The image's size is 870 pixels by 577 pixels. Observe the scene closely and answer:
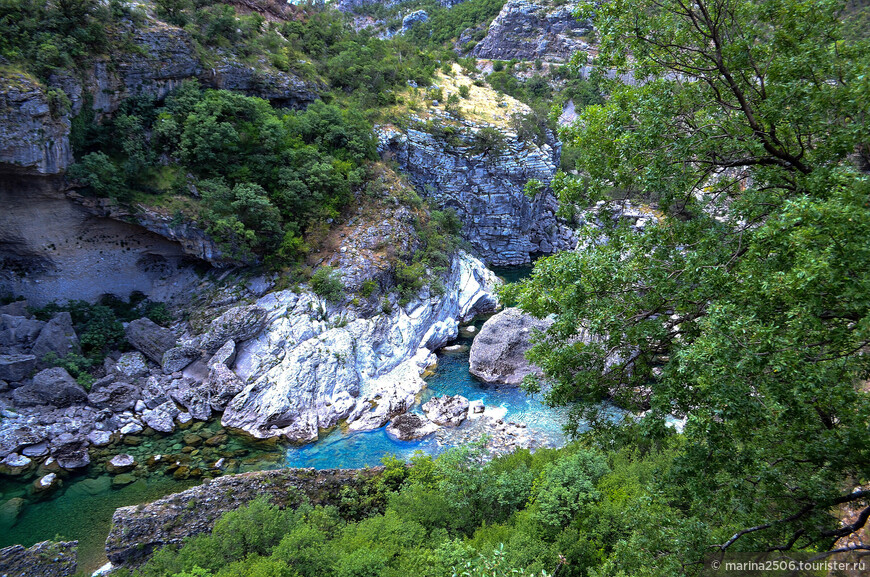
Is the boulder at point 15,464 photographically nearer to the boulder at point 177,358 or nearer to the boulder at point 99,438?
the boulder at point 99,438

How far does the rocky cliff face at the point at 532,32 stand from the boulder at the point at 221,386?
5881 cm

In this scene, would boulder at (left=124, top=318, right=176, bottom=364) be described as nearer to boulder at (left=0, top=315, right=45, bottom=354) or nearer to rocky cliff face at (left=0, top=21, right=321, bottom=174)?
boulder at (left=0, top=315, right=45, bottom=354)

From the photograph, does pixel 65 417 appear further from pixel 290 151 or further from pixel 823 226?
pixel 823 226

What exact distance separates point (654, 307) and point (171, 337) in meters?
20.5

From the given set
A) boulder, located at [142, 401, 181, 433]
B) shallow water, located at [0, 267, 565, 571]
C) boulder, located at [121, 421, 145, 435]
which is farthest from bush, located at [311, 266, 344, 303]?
boulder, located at [121, 421, 145, 435]

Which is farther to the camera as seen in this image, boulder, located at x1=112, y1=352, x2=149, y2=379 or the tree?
boulder, located at x1=112, y1=352, x2=149, y2=379

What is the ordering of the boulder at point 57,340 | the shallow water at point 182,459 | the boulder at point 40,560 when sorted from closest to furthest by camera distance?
the boulder at point 40,560 → the shallow water at point 182,459 → the boulder at point 57,340

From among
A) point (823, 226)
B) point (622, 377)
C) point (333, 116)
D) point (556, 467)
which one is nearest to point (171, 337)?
point (333, 116)

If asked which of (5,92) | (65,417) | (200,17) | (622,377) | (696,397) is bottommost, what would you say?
(65,417)

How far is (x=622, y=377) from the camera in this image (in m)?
6.93

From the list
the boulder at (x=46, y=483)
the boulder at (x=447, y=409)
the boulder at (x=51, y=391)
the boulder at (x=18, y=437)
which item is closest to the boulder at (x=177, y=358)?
the boulder at (x=51, y=391)

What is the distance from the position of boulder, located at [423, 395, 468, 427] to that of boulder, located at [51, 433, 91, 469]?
12328mm

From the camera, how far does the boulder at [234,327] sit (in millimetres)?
19781

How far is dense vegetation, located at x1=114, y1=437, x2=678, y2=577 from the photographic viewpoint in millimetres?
8219
